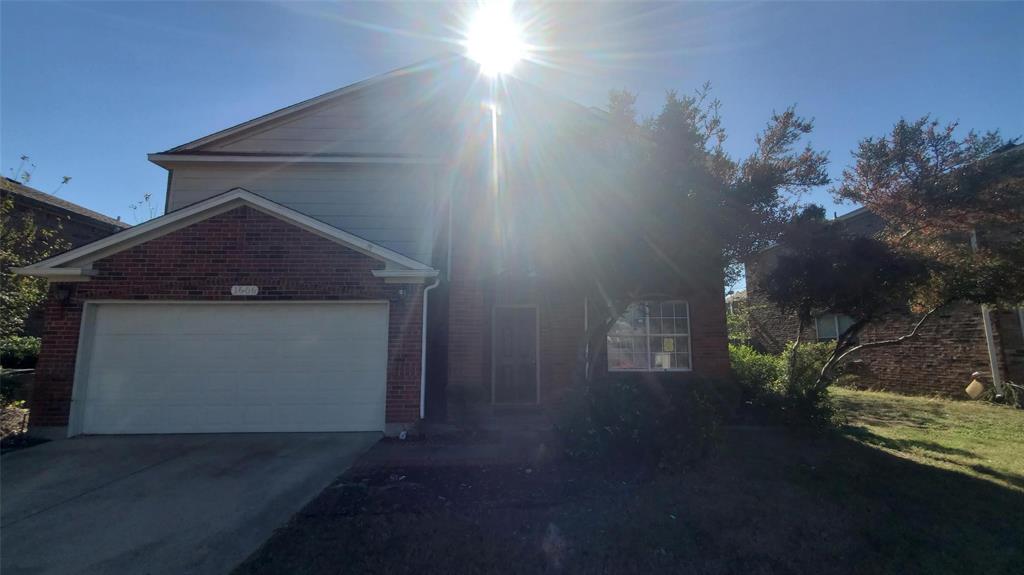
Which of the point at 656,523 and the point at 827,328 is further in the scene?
the point at 827,328

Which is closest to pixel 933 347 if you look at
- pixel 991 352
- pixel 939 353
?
pixel 939 353

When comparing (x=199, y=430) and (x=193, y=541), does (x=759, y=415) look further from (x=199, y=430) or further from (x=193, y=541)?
(x=199, y=430)

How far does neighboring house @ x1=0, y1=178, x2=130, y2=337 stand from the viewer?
45.5ft

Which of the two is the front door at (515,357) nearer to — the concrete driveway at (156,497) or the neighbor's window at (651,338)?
the neighbor's window at (651,338)

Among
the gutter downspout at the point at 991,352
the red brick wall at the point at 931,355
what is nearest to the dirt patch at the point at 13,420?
the red brick wall at the point at 931,355

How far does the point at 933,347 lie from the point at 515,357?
12665mm

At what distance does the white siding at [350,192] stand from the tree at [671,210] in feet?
13.2

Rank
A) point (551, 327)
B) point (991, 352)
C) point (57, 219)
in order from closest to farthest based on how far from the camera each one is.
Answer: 1. point (551, 327)
2. point (991, 352)
3. point (57, 219)

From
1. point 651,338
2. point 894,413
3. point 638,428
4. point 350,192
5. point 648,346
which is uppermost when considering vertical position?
point 350,192

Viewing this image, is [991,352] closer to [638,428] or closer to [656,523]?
[638,428]

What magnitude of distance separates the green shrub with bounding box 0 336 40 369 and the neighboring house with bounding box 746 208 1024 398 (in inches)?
660

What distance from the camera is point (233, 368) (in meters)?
7.55

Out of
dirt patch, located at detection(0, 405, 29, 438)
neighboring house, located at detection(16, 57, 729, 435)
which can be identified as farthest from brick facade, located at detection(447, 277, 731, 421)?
dirt patch, located at detection(0, 405, 29, 438)

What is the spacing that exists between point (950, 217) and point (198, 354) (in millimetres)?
14692
